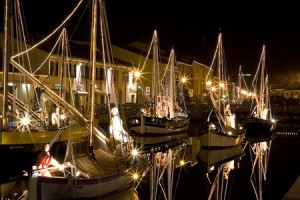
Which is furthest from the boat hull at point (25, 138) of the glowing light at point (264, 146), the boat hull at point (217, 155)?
the glowing light at point (264, 146)

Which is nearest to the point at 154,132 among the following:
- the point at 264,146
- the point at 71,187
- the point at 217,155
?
the point at 217,155

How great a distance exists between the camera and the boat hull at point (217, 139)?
31.1 metres

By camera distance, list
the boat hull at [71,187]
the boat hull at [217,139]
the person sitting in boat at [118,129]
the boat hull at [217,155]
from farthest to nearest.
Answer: the boat hull at [217,139], the boat hull at [217,155], the person sitting in boat at [118,129], the boat hull at [71,187]

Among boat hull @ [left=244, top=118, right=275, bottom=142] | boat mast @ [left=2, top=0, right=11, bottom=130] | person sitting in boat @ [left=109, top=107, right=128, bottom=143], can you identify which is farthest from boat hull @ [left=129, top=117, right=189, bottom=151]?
boat mast @ [left=2, top=0, right=11, bottom=130]

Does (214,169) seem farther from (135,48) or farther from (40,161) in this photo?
(135,48)

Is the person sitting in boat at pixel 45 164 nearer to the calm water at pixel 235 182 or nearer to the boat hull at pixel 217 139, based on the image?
the calm water at pixel 235 182

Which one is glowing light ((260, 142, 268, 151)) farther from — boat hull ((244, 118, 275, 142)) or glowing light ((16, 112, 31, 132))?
glowing light ((16, 112, 31, 132))

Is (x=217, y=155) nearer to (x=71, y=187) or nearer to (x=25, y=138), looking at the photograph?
(x=25, y=138)

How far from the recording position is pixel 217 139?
31672 millimetres

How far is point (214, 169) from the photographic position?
979 inches

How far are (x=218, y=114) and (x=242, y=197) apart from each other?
1564cm

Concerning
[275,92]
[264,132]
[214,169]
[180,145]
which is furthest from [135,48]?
[275,92]

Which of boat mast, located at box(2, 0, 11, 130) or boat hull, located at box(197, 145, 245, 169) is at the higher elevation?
boat mast, located at box(2, 0, 11, 130)

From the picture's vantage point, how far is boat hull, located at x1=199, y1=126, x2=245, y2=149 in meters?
31.1
